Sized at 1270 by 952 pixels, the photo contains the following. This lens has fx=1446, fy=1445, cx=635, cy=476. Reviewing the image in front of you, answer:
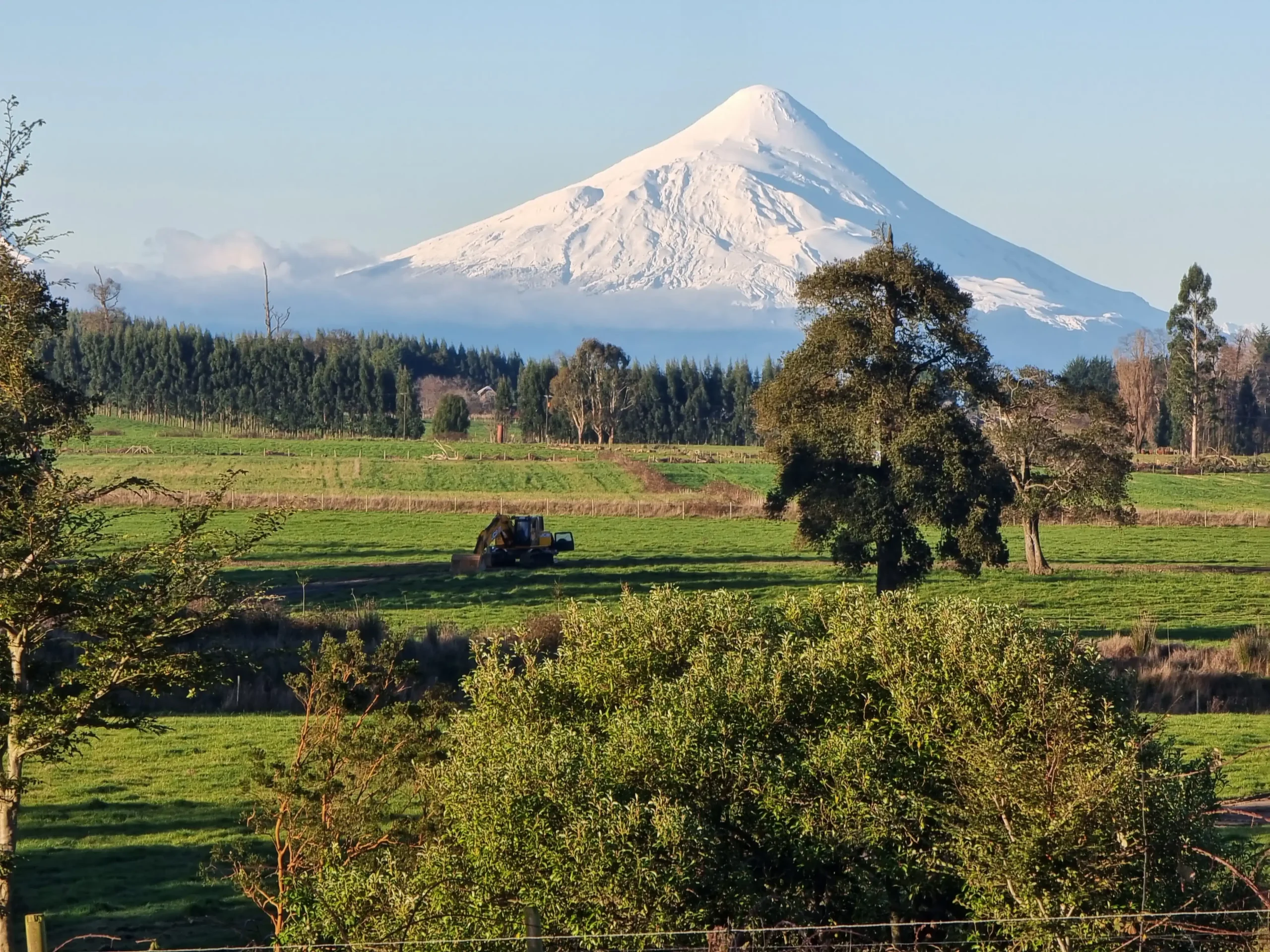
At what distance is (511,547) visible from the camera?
166ft

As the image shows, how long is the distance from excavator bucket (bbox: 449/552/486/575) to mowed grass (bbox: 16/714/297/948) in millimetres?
22026

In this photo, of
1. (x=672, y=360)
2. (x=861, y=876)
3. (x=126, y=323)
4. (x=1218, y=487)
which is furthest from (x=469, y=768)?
(x=126, y=323)

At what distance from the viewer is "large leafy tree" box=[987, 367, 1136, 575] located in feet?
147

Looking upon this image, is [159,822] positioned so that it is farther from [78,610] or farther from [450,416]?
[450,416]

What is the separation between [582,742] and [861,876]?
2.69 metres

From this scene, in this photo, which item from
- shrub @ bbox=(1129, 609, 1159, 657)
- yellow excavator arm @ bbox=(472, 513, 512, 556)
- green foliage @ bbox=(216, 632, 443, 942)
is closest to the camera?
green foliage @ bbox=(216, 632, 443, 942)

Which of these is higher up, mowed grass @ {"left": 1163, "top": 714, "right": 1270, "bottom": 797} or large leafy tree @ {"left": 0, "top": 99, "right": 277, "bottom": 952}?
large leafy tree @ {"left": 0, "top": 99, "right": 277, "bottom": 952}

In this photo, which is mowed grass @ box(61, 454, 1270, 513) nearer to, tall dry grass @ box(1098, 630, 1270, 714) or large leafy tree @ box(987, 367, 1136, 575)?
large leafy tree @ box(987, 367, 1136, 575)

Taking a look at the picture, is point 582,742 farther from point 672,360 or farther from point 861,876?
point 672,360

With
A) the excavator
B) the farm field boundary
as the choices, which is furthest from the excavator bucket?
the farm field boundary

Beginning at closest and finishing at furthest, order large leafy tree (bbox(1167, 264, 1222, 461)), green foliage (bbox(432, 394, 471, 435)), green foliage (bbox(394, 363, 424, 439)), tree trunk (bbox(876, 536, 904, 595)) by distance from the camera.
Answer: tree trunk (bbox(876, 536, 904, 595)) → large leafy tree (bbox(1167, 264, 1222, 461)) → green foliage (bbox(432, 394, 471, 435)) → green foliage (bbox(394, 363, 424, 439))

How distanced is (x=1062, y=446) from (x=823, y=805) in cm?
3608

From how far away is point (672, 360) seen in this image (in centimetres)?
15075

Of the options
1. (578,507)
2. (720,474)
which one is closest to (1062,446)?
(578,507)
